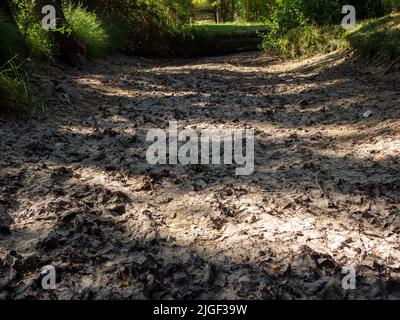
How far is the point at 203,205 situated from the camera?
11.3 ft

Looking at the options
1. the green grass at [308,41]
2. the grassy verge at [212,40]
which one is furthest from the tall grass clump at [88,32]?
the green grass at [308,41]

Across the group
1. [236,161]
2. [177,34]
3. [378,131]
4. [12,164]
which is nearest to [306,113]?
[378,131]

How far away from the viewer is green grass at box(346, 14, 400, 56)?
7363mm

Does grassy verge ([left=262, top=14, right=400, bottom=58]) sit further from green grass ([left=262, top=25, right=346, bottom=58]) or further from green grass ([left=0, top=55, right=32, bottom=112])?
green grass ([left=0, top=55, right=32, bottom=112])

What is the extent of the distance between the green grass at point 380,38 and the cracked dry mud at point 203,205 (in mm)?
1094

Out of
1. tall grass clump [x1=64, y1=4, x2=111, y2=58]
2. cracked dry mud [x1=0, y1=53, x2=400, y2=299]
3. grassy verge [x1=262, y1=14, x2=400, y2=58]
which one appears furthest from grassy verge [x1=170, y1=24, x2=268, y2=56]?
cracked dry mud [x1=0, y1=53, x2=400, y2=299]

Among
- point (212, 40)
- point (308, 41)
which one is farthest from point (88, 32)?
point (212, 40)

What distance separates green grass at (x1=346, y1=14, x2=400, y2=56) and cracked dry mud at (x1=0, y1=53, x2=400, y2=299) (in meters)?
1.09

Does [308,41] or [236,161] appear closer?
[236,161]

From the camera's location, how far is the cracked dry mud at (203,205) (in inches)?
96.3

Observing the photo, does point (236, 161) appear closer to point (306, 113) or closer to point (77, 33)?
point (306, 113)

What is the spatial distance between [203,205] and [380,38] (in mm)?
6212

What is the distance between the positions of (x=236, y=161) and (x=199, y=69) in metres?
7.74

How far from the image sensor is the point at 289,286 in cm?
240
